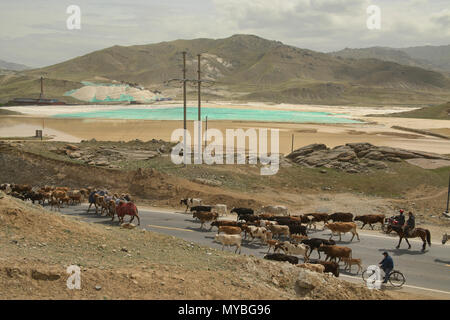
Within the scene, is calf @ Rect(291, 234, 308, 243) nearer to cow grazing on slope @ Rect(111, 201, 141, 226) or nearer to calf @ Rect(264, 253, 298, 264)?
calf @ Rect(264, 253, 298, 264)

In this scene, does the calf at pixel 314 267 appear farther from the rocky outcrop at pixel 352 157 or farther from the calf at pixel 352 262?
the rocky outcrop at pixel 352 157

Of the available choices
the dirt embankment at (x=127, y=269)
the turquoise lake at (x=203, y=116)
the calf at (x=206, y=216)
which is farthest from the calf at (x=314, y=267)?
the turquoise lake at (x=203, y=116)

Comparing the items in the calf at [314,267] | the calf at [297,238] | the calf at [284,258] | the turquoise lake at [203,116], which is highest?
the turquoise lake at [203,116]

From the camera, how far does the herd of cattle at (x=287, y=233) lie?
1811 cm

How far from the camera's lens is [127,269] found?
13.1m

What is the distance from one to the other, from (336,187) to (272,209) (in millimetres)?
10202

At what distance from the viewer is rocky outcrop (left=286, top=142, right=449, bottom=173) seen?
40.5 meters

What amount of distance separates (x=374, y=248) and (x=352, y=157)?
21080 mm

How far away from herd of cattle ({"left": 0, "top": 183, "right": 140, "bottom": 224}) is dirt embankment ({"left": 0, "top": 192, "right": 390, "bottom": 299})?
503 cm

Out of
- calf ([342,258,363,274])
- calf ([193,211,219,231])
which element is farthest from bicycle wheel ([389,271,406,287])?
calf ([193,211,219,231])

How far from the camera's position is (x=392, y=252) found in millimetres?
21016

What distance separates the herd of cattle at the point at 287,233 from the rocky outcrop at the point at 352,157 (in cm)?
1385
